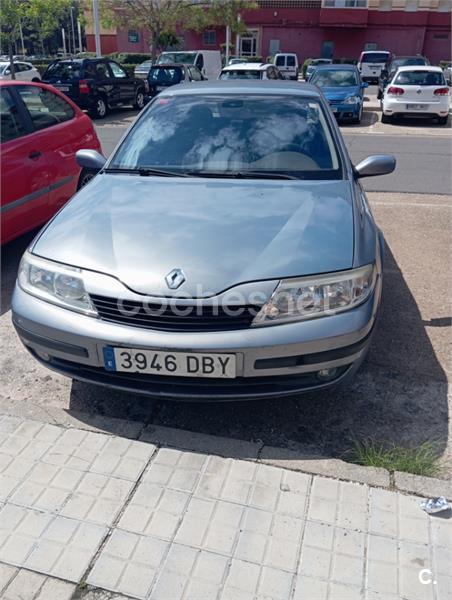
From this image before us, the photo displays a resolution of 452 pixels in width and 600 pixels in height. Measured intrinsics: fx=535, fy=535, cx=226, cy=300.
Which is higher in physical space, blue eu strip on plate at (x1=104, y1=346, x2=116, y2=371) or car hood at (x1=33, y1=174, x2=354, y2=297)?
car hood at (x1=33, y1=174, x2=354, y2=297)

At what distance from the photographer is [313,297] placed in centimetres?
247

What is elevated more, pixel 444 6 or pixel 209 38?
pixel 444 6

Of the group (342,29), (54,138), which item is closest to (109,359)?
(54,138)

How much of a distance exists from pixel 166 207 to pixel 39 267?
30.5 inches

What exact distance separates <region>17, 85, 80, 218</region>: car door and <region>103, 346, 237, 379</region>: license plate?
9.97 ft

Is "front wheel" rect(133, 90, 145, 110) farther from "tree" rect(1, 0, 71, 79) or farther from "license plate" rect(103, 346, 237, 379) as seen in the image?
"license plate" rect(103, 346, 237, 379)

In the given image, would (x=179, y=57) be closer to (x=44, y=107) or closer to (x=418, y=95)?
(x=418, y=95)

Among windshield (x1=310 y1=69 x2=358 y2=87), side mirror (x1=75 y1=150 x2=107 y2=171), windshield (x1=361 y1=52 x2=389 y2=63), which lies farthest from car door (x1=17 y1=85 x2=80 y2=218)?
windshield (x1=361 y1=52 x2=389 y2=63)

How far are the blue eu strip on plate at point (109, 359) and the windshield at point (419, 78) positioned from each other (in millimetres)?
15287

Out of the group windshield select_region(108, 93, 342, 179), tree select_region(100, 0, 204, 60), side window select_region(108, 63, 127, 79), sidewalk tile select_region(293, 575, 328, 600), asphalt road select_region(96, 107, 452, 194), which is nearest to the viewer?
sidewalk tile select_region(293, 575, 328, 600)

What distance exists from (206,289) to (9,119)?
11.4ft

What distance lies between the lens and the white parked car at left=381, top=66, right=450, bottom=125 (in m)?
14.8

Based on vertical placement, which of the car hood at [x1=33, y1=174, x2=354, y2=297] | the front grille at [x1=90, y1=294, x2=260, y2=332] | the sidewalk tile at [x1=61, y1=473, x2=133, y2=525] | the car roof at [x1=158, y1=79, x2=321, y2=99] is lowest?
the sidewalk tile at [x1=61, y1=473, x2=133, y2=525]

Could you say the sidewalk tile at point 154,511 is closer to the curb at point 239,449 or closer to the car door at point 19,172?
the curb at point 239,449
